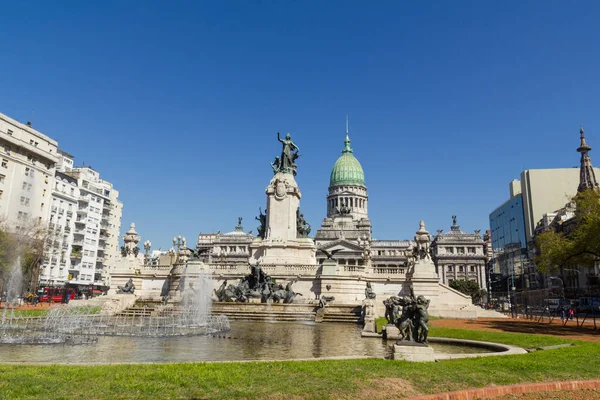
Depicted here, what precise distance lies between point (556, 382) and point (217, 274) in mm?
37435

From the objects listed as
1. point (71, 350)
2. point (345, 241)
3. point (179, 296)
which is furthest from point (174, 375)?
point (345, 241)

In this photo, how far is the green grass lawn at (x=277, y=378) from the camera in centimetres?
812

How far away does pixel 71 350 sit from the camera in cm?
1484

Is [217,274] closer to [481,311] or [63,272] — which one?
[481,311]

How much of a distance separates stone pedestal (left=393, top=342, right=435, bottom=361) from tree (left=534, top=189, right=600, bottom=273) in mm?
21565

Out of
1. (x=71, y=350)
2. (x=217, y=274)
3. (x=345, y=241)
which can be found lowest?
(x=71, y=350)

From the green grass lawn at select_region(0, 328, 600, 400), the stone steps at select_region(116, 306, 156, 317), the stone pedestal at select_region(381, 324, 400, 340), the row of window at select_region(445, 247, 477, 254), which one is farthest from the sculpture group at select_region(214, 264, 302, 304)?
the row of window at select_region(445, 247, 477, 254)

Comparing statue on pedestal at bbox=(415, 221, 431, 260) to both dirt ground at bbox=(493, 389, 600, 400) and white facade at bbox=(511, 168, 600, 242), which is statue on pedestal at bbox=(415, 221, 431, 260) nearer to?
dirt ground at bbox=(493, 389, 600, 400)

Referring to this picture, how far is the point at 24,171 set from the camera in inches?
2402

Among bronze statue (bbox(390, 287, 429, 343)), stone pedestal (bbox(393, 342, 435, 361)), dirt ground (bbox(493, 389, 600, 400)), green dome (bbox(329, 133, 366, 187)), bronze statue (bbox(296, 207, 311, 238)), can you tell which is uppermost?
green dome (bbox(329, 133, 366, 187))

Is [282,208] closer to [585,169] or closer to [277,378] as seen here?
[277,378]

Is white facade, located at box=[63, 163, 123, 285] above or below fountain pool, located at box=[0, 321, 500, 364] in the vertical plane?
above

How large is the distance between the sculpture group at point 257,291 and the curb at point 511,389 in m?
28.3

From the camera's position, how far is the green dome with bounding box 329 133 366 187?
5399 inches
